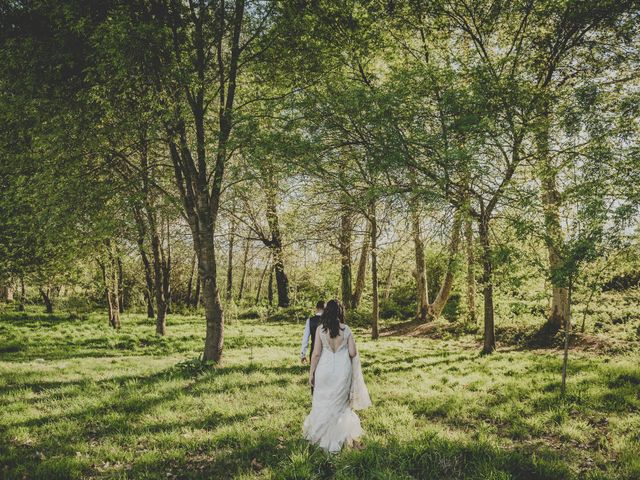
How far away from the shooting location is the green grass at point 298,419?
16.1 feet

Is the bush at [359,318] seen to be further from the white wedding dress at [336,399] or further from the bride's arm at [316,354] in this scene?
the white wedding dress at [336,399]

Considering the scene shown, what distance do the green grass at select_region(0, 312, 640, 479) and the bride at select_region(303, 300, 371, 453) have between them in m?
0.29

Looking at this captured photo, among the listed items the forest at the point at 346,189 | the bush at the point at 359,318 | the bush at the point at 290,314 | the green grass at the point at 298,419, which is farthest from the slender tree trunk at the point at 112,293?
the bush at the point at 359,318

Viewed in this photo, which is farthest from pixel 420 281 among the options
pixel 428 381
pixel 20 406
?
pixel 20 406

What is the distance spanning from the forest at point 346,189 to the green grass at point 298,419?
0.15ft

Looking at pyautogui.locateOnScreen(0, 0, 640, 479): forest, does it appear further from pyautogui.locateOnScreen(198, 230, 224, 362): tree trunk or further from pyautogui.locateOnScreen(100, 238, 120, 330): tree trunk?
pyautogui.locateOnScreen(100, 238, 120, 330): tree trunk

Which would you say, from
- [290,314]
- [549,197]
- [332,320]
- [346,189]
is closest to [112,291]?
[290,314]

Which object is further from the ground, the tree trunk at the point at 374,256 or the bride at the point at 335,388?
the tree trunk at the point at 374,256

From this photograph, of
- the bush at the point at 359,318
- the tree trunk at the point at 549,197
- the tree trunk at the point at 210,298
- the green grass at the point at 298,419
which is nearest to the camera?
the green grass at the point at 298,419

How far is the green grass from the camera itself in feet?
16.1

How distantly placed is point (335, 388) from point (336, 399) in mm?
150

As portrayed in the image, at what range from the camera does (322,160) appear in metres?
9.96

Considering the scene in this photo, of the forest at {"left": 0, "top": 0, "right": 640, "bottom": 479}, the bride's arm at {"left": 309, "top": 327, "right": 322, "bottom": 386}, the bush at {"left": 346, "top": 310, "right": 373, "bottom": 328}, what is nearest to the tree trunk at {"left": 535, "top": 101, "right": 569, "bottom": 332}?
the forest at {"left": 0, "top": 0, "right": 640, "bottom": 479}

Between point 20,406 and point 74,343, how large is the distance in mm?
9773
